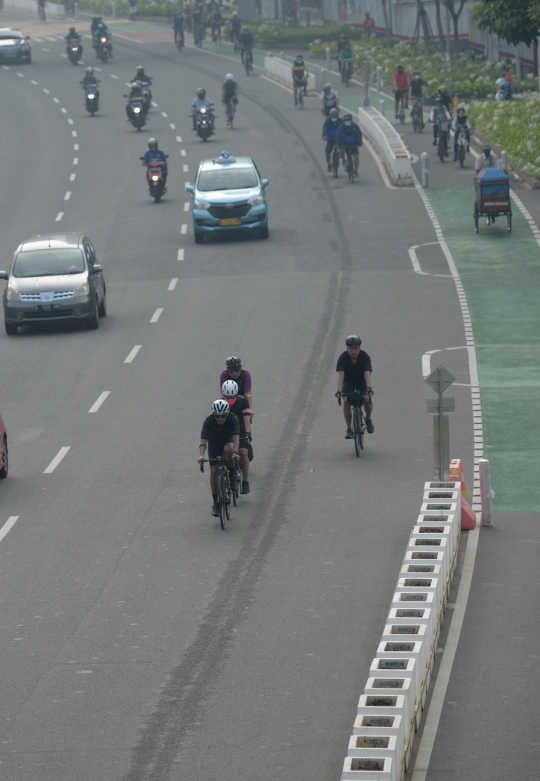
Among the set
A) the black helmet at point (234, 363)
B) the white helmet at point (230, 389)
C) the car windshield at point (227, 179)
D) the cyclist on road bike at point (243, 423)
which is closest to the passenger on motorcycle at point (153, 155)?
the car windshield at point (227, 179)

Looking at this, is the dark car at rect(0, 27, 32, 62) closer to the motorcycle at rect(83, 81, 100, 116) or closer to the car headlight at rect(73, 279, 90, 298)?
the motorcycle at rect(83, 81, 100, 116)

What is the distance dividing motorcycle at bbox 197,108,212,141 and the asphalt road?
35.0 ft

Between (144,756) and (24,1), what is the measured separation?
113 metres

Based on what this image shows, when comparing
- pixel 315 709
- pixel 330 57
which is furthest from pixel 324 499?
pixel 330 57

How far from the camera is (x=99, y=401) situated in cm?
2338

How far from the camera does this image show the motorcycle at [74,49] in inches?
2931

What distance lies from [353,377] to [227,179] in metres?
18.3

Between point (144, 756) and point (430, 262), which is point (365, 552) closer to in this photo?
point (144, 756)

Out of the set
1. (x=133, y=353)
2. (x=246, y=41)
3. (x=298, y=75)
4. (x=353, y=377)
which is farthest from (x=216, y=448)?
(x=246, y=41)

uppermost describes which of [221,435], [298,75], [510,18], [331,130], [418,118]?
[510,18]

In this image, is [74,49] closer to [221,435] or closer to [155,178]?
[155,178]

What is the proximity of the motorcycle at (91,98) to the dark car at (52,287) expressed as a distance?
103ft

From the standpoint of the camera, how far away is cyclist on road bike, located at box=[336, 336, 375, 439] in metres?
19.7

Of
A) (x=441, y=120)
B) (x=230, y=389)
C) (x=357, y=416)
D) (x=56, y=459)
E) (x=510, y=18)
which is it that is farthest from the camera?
(x=441, y=120)
